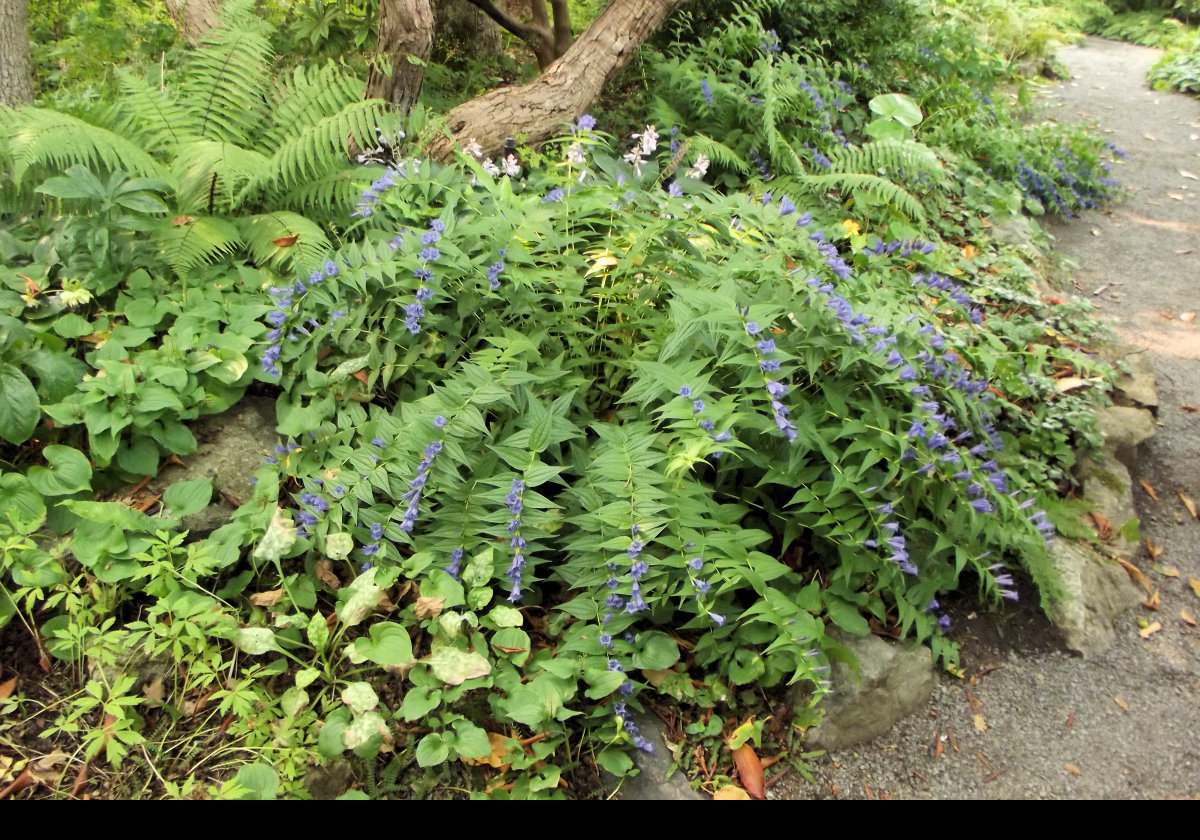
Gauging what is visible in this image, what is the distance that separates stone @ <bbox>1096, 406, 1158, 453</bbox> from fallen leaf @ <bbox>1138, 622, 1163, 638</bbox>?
88 cm

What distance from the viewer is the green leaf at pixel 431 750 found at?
2.12m

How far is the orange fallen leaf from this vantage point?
234 centimetres

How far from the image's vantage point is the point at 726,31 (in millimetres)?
5660

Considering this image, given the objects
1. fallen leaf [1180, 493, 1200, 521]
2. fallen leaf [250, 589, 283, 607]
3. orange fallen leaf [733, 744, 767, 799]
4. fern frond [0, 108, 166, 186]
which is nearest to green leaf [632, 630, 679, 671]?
orange fallen leaf [733, 744, 767, 799]

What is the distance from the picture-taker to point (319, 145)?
3.33 m

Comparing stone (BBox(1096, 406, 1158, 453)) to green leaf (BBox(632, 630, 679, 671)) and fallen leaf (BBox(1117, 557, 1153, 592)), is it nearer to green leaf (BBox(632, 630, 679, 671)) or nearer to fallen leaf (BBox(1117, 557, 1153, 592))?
fallen leaf (BBox(1117, 557, 1153, 592))

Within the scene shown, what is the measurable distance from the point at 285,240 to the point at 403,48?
144cm

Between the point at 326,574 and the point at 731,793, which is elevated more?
the point at 326,574

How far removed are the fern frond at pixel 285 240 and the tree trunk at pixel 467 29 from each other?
3.13m

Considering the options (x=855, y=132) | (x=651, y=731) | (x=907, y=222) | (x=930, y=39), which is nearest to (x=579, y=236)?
(x=651, y=731)

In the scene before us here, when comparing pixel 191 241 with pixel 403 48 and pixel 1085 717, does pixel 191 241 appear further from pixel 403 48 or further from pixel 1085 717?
pixel 1085 717

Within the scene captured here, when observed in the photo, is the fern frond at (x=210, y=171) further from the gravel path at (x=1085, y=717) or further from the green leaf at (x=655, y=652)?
the gravel path at (x=1085, y=717)

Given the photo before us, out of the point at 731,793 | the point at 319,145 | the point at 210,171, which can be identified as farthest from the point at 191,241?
the point at 731,793

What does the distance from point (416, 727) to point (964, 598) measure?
2.00 m
